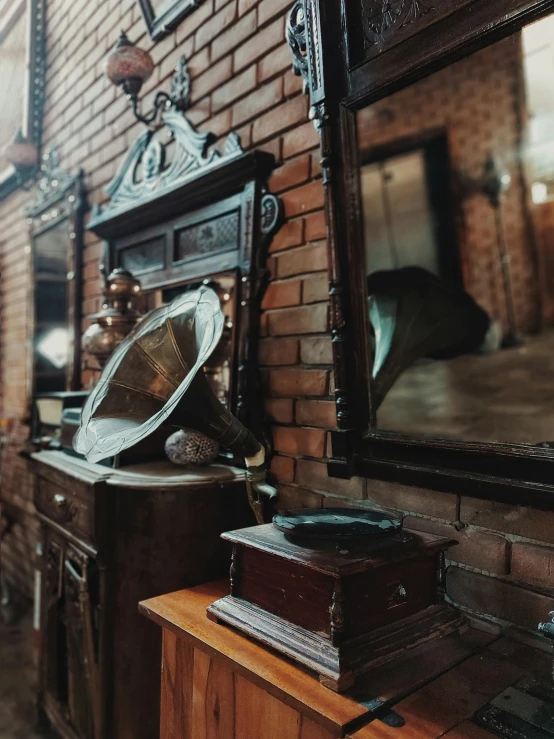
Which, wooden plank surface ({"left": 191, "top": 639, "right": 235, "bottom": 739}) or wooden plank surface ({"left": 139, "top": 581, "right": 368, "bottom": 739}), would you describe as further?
wooden plank surface ({"left": 191, "top": 639, "right": 235, "bottom": 739})

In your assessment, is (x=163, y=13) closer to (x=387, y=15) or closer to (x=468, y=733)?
(x=387, y=15)

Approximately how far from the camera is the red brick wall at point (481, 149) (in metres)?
3.01

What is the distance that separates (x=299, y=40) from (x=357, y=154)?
395 millimetres

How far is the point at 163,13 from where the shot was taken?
7.75 feet

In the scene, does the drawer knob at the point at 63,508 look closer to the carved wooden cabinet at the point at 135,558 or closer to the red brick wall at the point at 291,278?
the carved wooden cabinet at the point at 135,558

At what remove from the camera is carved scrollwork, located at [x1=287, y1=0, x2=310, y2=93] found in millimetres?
1511

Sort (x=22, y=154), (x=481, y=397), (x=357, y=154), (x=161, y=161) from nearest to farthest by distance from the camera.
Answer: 1. (x=357, y=154)
2. (x=161, y=161)
3. (x=481, y=397)
4. (x=22, y=154)

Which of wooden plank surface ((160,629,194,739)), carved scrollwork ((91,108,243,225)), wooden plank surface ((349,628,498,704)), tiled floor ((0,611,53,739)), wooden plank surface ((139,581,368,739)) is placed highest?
carved scrollwork ((91,108,243,225))

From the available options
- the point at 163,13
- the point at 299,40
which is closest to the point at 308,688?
the point at 299,40

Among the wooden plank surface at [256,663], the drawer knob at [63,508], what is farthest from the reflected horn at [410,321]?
the drawer knob at [63,508]

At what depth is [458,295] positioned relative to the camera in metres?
2.11

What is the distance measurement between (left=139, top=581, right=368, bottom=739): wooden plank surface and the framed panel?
347cm

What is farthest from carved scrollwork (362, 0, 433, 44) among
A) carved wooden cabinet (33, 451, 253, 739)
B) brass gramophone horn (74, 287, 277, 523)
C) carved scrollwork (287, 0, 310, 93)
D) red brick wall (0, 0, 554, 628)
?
carved wooden cabinet (33, 451, 253, 739)

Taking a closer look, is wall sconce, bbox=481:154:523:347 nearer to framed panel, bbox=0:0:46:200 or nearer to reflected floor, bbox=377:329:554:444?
reflected floor, bbox=377:329:554:444
